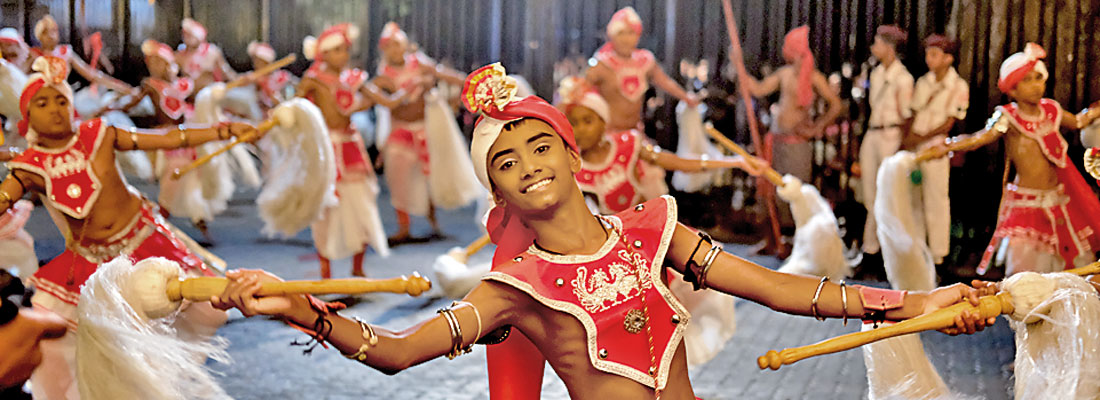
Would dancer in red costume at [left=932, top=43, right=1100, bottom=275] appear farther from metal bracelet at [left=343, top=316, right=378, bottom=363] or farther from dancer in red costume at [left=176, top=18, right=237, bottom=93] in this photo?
dancer in red costume at [left=176, top=18, right=237, bottom=93]

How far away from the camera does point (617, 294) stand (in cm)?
234

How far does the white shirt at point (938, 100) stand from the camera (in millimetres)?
6961

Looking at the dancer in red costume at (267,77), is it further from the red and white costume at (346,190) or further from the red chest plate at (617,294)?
the red chest plate at (617,294)

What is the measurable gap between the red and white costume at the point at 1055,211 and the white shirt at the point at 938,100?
2.05 metres

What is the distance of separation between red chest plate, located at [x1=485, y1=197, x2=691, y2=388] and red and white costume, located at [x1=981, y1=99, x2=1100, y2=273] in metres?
3.05

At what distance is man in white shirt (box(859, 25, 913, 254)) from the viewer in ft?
24.2

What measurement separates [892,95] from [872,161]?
47 centimetres

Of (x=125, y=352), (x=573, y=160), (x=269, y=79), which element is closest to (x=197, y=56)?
(x=269, y=79)

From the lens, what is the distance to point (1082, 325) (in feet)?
7.64

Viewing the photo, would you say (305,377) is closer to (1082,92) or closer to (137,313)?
(137,313)

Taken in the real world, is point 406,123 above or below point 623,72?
below

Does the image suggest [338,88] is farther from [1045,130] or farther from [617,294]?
[617,294]

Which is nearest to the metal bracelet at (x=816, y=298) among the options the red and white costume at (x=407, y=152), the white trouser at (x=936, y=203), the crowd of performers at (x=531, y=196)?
the crowd of performers at (x=531, y=196)

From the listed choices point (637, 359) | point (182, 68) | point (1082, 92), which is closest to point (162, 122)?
point (182, 68)
